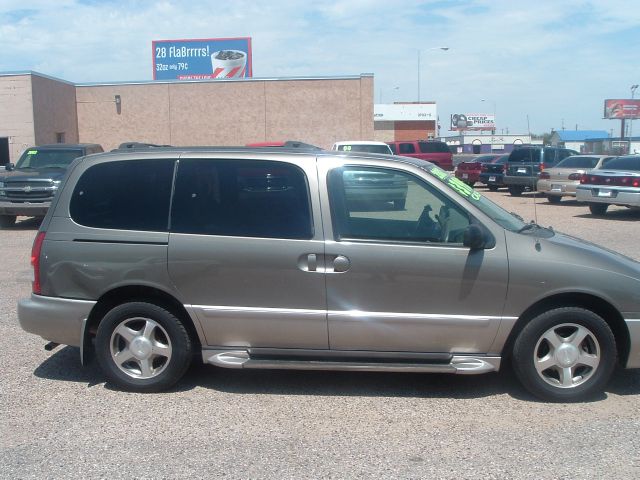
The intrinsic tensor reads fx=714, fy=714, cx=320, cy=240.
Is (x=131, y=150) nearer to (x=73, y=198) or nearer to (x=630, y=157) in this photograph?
(x=73, y=198)

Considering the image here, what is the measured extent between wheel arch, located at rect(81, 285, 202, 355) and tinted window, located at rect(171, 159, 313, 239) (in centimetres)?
53

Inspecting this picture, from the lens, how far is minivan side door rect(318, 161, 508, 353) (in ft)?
16.9

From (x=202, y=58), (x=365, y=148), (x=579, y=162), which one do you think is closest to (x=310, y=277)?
(x=365, y=148)

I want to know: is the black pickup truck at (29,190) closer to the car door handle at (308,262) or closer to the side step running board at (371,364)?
the side step running board at (371,364)

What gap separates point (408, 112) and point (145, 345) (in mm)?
58707

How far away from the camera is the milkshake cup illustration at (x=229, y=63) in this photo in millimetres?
42875

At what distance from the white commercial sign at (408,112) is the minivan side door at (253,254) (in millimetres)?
57245

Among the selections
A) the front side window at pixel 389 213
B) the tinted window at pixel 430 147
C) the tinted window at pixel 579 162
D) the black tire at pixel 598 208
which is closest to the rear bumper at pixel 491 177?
the tinted window at pixel 430 147

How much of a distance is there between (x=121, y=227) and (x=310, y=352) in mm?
1738

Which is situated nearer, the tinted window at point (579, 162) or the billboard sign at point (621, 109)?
the tinted window at point (579, 162)

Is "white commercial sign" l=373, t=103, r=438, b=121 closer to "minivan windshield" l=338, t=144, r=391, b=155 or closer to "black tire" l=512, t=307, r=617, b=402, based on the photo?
"minivan windshield" l=338, t=144, r=391, b=155

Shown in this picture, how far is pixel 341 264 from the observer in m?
5.18

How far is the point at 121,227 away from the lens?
549 cm

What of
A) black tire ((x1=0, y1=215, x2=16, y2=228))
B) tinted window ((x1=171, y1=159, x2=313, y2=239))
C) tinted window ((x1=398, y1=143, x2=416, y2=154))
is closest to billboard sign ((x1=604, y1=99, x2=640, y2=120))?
tinted window ((x1=398, y1=143, x2=416, y2=154))
